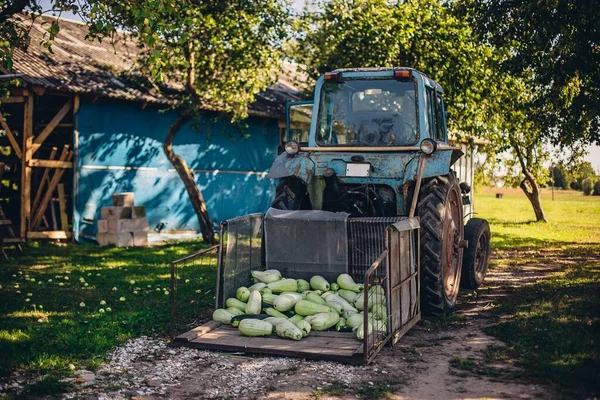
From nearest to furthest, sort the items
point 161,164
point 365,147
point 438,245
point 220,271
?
point 220,271
point 438,245
point 365,147
point 161,164

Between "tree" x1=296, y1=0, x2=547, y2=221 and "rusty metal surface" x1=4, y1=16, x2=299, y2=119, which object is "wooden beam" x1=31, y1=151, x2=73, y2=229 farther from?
"tree" x1=296, y1=0, x2=547, y2=221

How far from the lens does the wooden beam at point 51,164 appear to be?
15.6m

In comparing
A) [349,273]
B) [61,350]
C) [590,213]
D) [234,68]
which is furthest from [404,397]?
[590,213]

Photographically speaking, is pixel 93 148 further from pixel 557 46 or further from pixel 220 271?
pixel 557 46

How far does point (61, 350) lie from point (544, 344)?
459 centimetres

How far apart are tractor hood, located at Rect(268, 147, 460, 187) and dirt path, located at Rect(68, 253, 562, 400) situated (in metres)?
1.92

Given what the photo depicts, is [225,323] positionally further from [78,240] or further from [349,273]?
[78,240]

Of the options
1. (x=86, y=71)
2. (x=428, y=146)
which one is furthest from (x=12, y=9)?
(x=86, y=71)

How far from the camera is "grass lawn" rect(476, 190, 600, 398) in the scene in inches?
225

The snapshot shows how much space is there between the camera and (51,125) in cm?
1588

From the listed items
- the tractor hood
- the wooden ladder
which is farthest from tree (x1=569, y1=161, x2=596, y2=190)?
the wooden ladder

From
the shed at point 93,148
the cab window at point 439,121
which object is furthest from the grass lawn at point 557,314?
the shed at point 93,148

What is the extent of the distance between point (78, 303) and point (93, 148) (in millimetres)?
8588

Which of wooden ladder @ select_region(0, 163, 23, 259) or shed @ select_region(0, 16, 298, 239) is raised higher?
shed @ select_region(0, 16, 298, 239)
